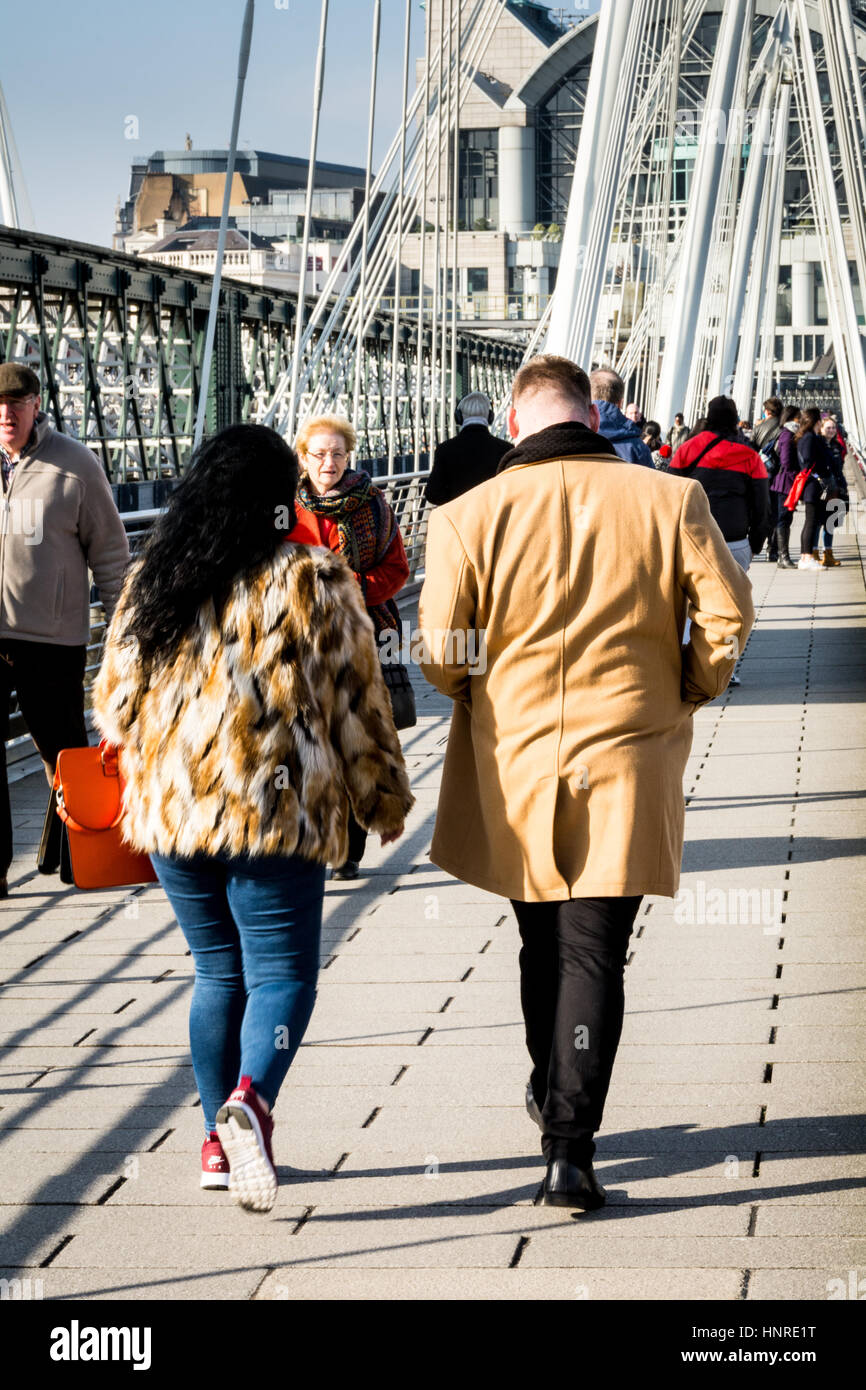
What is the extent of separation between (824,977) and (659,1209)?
172 cm

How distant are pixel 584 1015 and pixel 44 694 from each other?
3.39 metres

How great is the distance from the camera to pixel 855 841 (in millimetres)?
7336

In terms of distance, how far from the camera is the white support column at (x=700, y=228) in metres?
16.4

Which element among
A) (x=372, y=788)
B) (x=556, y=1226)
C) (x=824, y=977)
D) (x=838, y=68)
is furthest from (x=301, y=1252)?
(x=838, y=68)

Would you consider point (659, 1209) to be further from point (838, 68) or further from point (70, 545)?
point (838, 68)

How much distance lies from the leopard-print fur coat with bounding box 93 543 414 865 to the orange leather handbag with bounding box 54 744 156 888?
243mm

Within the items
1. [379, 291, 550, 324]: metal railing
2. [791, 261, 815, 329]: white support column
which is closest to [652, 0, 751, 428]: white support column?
[379, 291, 550, 324]: metal railing

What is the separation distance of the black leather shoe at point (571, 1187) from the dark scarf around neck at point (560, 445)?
1.37 metres

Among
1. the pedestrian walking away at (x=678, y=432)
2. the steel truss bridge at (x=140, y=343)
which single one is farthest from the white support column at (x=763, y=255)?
the pedestrian walking away at (x=678, y=432)

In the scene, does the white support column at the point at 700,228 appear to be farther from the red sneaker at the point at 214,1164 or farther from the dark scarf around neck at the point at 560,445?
the red sneaker at the point at 214,1164

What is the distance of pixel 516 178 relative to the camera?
10350cm

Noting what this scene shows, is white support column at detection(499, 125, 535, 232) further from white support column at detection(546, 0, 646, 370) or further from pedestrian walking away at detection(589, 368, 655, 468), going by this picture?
pedestrian walking away at detection(589, 368, 655, 468)

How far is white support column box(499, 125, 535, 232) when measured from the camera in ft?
339

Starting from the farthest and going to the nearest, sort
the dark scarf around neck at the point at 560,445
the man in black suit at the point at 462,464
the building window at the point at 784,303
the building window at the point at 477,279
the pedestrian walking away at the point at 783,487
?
1. the building window at the point at 477,279
2. the building window at the point at 784,303
3. the pedestrian walking away at the point at 783,487
4. the man in black suit at the point at 462,464
5. the dark scarf around neck at the point at 560,445
